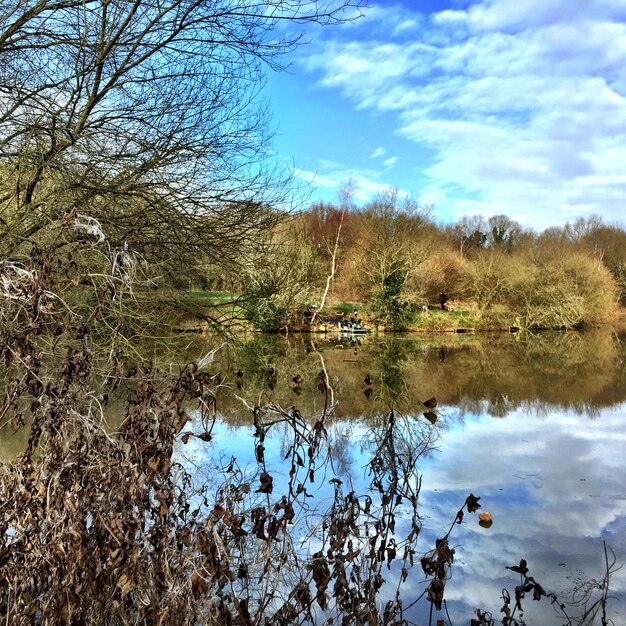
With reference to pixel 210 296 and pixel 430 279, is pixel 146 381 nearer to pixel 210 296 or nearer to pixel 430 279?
pixel 210 296

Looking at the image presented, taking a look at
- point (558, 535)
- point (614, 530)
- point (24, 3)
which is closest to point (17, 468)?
point (558, 535)

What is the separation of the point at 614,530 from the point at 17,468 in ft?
16.9

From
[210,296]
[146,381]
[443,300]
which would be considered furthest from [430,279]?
[146,381]

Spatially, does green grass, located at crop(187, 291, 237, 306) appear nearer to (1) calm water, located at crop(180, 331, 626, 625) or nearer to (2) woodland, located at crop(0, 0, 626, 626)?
(2) woodland, located at crop(0, 0, 626, 626)

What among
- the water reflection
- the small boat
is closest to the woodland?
the water reflection

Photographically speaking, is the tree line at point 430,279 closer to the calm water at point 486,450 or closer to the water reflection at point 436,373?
the water reflection at point 436,373

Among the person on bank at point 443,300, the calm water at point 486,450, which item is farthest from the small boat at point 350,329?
the calm water at point 486,450

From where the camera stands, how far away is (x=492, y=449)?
8.26 metres

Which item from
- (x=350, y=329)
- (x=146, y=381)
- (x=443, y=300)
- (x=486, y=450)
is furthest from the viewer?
(x=443, y=300)

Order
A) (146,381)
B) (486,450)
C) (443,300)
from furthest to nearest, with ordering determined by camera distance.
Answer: (443,300) → (486,450) → (146,381)

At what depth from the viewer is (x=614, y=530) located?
538cm

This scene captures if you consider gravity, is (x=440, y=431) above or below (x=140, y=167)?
below

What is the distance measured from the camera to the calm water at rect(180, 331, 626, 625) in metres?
4.58

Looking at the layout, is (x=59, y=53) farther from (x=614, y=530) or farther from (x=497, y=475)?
(x=614, y=530)
